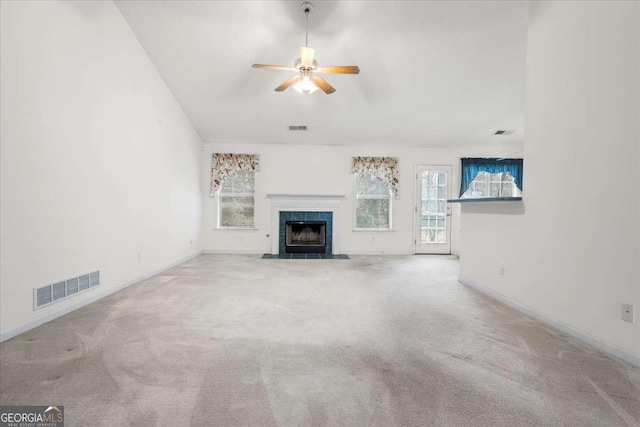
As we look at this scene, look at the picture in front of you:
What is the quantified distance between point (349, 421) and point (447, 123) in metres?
5.37

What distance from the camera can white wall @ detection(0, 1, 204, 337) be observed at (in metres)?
2.18

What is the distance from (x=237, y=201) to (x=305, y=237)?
5.36 feet

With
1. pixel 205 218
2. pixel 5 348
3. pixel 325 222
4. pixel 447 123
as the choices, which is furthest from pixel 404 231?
pixel 5 348

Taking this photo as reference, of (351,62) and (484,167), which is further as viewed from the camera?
(484,167)

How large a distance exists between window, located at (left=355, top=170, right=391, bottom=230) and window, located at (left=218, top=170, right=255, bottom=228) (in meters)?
2.29

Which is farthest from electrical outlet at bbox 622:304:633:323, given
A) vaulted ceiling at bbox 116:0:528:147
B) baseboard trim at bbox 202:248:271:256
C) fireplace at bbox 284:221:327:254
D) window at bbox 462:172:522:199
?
baseboard trim at bbox 202:248:271:256

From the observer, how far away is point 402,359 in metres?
1.87

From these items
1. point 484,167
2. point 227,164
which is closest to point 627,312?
point 484,167

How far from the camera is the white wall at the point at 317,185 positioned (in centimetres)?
625

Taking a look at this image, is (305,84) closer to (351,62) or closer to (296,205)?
(351,62)

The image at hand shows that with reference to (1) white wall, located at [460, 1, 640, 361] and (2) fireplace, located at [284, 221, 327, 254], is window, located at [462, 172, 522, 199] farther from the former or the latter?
(1) white wall, located at [460, 1, 640, 361]

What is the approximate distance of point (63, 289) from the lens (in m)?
2.62

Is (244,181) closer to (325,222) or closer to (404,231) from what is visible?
(325,222)

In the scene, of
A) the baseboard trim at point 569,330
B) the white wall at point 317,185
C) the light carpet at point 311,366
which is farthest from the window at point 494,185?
the light carpet at point 311,366
